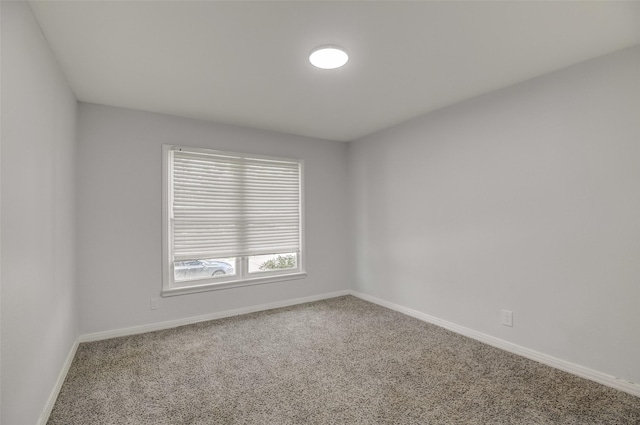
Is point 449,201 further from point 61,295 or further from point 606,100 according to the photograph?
point 61,295

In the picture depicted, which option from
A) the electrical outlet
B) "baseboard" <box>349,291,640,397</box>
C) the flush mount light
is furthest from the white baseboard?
the flush mount light

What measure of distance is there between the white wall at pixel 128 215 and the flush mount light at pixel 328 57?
6.29 feet

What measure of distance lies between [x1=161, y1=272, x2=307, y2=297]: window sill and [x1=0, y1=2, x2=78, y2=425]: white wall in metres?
1.04

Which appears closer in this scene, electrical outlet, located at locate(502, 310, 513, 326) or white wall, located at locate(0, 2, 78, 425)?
white wall, located at locate(0, 2, 78, 425)

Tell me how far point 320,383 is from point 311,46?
245 cm

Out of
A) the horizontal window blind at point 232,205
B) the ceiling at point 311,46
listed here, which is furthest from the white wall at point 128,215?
the ceiling at point 311,46

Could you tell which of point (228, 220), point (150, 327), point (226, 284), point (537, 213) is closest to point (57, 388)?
point (150, 327)

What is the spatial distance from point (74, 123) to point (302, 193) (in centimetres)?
264

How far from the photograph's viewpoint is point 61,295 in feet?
7.80

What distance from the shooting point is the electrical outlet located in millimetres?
2789

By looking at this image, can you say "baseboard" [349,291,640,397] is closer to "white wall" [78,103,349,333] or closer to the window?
the window

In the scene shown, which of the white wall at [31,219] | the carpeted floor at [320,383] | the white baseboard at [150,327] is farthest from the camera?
the white baseboard at [150,327]

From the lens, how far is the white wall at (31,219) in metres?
1.42

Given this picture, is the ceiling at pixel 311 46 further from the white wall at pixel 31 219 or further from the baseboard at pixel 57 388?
the baseboard at pixel 57 388
